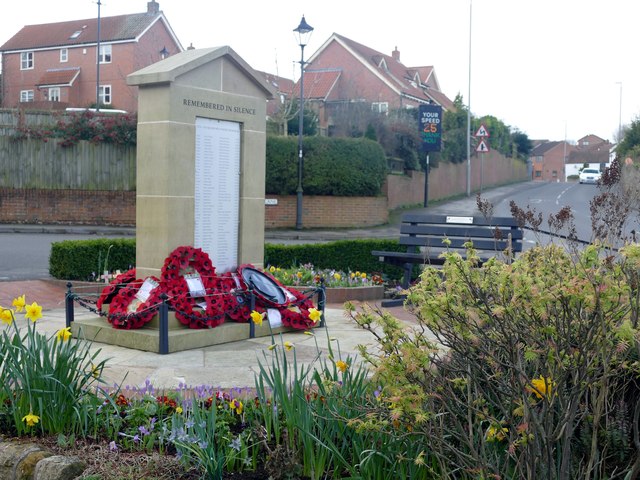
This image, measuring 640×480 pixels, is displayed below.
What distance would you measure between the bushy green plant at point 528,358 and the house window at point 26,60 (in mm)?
58029

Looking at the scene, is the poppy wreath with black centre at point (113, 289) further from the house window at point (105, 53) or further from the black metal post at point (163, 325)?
the house window at point (105, 53)

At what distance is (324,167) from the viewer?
28.8 meters

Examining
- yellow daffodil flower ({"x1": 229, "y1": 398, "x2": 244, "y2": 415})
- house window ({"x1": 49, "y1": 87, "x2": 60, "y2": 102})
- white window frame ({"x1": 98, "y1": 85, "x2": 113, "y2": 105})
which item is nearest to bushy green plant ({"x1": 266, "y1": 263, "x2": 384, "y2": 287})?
yellow daffodil flower ({"x1": 229, "y1": 398, "x2": 244, "y2": 415})

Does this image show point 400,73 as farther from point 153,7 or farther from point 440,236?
point 440,236

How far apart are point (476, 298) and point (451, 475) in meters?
0.87

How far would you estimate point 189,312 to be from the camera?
769cm

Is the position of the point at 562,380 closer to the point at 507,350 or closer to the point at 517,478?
the point at 507,350

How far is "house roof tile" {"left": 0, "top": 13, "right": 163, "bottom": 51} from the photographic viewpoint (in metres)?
52.3

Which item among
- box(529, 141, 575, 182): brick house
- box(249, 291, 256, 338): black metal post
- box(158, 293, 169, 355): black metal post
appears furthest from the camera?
box(529, 141, 575, 182): brick house

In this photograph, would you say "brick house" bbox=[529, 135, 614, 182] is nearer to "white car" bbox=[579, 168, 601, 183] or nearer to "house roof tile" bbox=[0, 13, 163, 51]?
"white car" bbox=[579, 168, 601, 183]

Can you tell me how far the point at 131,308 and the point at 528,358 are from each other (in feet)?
17.9

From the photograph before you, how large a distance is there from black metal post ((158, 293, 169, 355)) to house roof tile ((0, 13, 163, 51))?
4713 centimetres

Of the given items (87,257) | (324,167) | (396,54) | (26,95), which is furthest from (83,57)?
(87,257)

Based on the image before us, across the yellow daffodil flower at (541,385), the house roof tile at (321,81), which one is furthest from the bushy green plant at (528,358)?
the house roof tile at (321,81)
